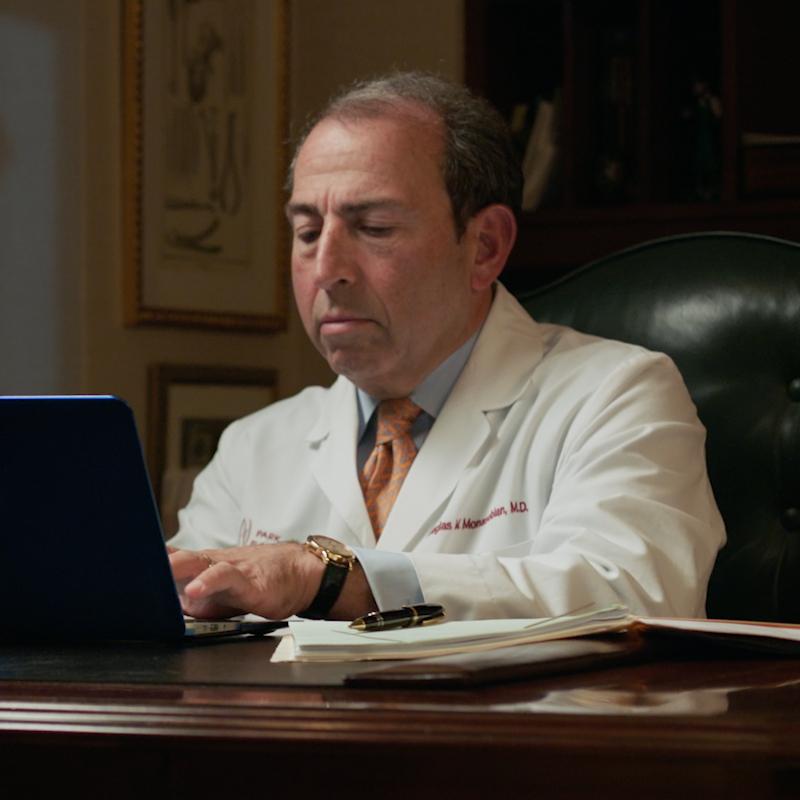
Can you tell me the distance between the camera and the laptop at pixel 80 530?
40.5 inches

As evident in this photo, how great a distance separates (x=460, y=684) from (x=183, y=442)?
89.1 inches

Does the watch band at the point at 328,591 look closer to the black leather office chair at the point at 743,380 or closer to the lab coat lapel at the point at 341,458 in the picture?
the lab coat lapel at the point at 341,458

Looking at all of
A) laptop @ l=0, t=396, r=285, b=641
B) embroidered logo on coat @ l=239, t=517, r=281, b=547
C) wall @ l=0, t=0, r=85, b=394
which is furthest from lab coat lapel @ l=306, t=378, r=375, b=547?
wall @ l=0, t=0, r=85, b=394

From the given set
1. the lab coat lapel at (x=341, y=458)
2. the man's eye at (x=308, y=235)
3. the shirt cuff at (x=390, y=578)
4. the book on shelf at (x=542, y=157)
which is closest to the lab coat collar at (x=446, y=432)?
the lab coat lapel at (x=341, y=458)

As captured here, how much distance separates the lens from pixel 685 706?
0.79 meters

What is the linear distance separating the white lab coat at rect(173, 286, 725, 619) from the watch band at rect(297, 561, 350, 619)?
0.29 feet

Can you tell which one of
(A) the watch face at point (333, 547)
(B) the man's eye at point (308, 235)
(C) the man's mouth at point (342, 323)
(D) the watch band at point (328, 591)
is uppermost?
(B) the man's eye at point (308, 235)

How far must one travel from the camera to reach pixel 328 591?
136cm

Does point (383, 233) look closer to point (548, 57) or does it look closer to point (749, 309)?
point (749, 309)

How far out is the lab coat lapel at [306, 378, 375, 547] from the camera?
1868mm

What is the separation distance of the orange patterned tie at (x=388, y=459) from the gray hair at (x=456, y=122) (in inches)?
9.8

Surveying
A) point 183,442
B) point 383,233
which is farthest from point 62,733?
point 183,442

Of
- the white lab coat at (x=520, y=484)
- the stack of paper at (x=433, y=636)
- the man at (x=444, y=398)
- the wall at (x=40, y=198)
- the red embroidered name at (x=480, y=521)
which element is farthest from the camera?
the wall at (x=40, y=198)

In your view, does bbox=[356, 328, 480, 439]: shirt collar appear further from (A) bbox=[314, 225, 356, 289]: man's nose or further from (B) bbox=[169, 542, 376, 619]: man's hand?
(B) bbox=[169, 542, 376, 619]: man's hand
